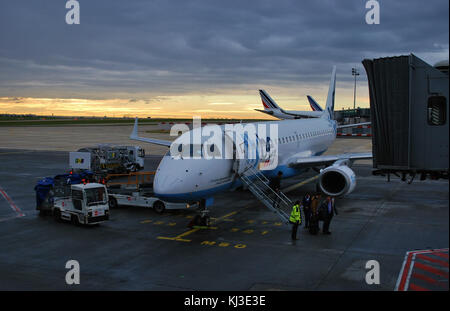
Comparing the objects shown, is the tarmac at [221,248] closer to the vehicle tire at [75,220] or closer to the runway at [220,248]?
the runway at [220,248]

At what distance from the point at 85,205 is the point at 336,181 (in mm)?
12690

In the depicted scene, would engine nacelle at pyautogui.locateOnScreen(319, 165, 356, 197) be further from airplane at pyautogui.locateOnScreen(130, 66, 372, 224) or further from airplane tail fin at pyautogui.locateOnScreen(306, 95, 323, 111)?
airplane tail fin at pyautogui.locateOnScreen(306, 95, 323, 111)

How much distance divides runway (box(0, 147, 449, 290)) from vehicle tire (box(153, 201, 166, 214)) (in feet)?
1.26

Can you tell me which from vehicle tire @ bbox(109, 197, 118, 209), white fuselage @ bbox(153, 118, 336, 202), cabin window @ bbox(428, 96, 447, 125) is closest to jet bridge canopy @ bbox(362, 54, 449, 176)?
cabin window @ bbox(428, 96, 447, 125)

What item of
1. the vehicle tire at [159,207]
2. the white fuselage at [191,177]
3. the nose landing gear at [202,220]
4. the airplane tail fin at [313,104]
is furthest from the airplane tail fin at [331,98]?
the airplane tail fin at [313,104]

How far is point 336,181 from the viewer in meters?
22.2

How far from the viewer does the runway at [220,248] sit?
12359mm

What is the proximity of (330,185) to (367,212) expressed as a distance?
2.36 meters

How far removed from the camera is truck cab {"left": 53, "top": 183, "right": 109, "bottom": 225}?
1909 centimetres

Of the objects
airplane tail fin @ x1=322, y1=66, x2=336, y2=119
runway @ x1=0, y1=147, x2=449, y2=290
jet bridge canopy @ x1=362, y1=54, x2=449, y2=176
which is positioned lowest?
runway @ x1=0, y1=147, x2=449, y2=290

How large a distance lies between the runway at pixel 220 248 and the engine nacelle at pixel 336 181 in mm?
1280

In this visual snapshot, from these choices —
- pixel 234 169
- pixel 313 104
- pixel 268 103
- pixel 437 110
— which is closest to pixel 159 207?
pixel 234 169
